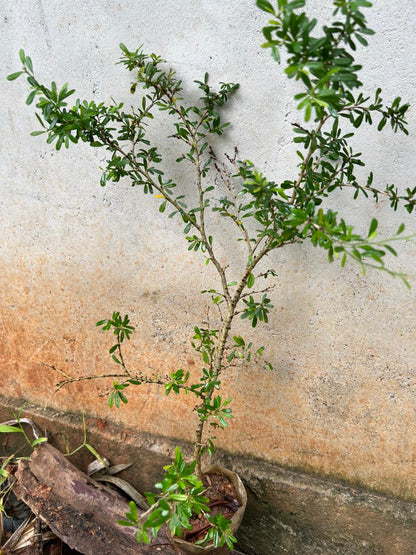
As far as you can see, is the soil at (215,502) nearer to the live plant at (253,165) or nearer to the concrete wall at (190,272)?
the live plant at (253,165)

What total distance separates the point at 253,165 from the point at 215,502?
111cm

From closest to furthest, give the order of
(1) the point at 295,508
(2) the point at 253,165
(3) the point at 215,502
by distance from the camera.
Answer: (2) the point at 253,165, (3) the point at 215,502, (1) the point at 295,508

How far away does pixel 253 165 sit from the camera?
1.47 metres

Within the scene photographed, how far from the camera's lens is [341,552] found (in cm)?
183

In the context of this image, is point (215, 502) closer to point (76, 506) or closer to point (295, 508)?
point (295, 508)

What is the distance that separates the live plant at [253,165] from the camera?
1013mm

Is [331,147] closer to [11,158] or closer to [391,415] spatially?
[391,415]

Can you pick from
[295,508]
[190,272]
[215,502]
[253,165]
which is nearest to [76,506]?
[215,502]

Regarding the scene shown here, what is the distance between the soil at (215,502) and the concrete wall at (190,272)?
0.23 meters

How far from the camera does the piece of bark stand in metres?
1.75

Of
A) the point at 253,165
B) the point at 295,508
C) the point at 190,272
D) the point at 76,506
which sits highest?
the point at 253,165

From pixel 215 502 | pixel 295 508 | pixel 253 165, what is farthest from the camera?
pixel 295 508

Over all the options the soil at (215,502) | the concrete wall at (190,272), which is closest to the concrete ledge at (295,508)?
the concrete wall at (190,272)

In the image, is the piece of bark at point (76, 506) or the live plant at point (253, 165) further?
the piece of bark at point (76, 506)
